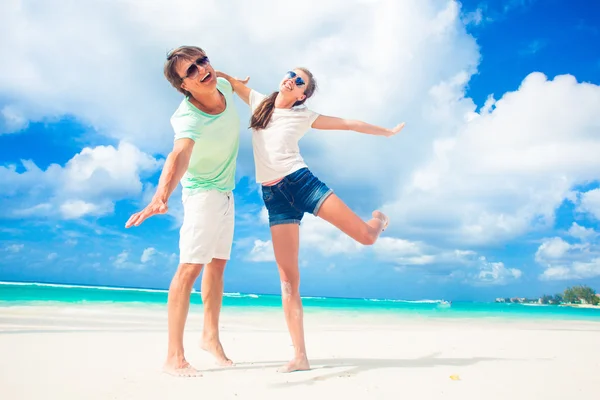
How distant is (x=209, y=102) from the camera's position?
3746 millimetres

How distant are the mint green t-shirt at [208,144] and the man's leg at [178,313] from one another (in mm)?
645

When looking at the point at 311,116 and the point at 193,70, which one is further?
the point at 311,116

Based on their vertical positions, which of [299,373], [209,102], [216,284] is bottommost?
[299,373]

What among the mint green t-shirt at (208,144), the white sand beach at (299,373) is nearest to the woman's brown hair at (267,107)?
the mint green t-shirt at (208,144)

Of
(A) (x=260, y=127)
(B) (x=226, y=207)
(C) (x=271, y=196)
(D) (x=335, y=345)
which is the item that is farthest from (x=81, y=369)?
(D) (x=335, y=345)

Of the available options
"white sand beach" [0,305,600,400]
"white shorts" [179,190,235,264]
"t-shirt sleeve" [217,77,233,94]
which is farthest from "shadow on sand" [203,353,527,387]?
"t-shirt sleeve" [217,77,233,94]

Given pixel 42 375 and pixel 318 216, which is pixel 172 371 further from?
pixel 318 216

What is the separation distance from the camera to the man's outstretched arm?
2.88m

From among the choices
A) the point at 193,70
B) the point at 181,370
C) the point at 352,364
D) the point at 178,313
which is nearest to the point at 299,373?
the point at 352,364

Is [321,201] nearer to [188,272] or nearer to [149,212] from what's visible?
[188,272]

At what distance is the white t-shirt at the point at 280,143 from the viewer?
3.67m

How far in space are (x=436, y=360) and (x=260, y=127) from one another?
2722mm

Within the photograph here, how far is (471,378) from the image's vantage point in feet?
11.5

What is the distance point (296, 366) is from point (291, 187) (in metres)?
1.37
